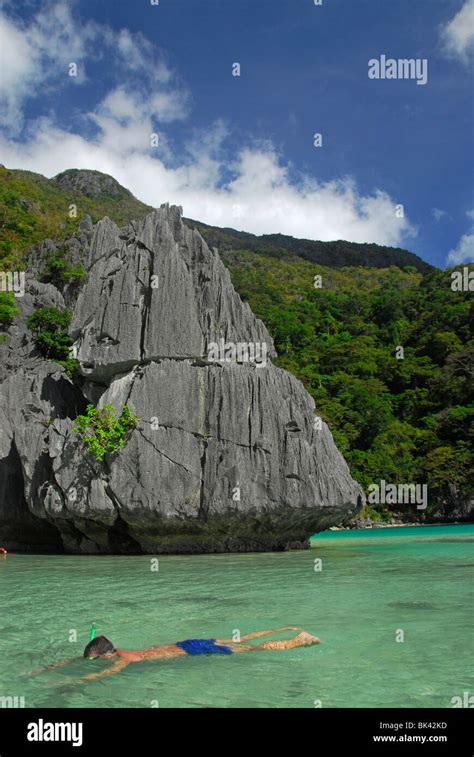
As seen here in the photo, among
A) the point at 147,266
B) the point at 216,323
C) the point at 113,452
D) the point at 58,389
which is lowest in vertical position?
the point at 113,452

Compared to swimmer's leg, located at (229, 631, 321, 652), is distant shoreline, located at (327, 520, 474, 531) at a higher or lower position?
lower

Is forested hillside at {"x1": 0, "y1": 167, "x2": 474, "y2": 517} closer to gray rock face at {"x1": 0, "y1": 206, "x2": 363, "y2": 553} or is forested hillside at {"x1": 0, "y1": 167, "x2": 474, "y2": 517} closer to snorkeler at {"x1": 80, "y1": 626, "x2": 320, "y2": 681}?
gray rock face at {"x1": 0, "y1": 206, "x2": 363, "y2": 553}

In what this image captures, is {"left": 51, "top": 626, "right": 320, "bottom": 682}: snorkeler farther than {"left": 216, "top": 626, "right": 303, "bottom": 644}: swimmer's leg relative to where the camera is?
No

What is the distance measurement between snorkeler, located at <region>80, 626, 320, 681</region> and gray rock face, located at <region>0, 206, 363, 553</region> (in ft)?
47.3

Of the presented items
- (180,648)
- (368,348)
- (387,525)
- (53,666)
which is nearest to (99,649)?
(53,666)

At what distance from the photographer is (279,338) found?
6938 cm

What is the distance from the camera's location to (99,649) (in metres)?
7.64

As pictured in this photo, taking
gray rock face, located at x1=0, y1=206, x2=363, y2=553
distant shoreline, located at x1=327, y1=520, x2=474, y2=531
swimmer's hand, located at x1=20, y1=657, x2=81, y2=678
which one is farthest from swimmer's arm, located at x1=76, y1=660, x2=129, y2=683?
distant shoreline, located at x1=327, y1=520, x2=474, y2=531

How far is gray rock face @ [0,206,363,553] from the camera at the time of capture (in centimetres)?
2284

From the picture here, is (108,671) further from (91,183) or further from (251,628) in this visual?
(91,183)

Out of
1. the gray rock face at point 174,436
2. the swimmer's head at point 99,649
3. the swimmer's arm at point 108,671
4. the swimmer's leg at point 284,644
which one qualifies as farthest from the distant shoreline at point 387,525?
the swimmer's arm at point 108,671

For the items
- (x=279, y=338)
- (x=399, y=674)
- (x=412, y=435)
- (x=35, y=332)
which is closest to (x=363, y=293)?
(x=279, y=338)
